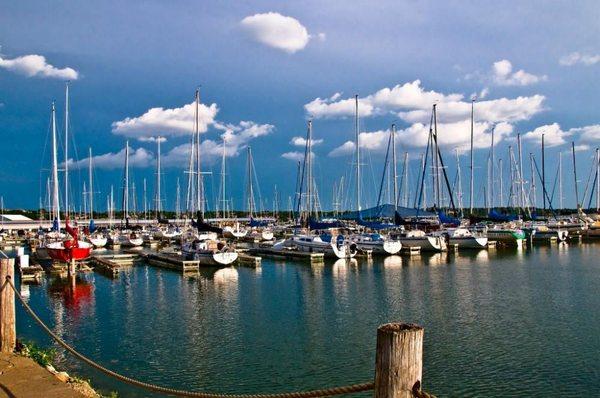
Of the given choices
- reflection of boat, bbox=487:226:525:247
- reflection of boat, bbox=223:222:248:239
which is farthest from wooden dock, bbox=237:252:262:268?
reflection of boat, bbox=487:226:525:247

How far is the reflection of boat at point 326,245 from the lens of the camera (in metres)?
49.2

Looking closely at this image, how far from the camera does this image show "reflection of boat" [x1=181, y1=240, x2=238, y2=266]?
42.8 meters

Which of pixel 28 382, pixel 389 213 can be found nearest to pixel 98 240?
pixel 389 213

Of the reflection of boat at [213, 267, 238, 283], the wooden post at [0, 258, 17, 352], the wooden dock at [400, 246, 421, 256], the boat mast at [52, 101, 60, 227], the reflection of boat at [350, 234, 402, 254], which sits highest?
the boat mast at [52, 101, 60, 227]

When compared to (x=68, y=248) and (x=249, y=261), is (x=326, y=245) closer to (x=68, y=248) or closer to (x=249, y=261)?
(x=249, y=261)

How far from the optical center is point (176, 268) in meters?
42.4

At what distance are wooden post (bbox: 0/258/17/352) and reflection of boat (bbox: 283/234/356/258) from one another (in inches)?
1528

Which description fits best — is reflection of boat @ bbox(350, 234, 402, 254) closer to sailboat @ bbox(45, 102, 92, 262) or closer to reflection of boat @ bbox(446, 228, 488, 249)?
reflection of boat @ bbox(446, 228, 488, 249)

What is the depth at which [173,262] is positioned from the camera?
43375mm

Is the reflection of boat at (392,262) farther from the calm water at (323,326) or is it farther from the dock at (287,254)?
the dock at (287,254)

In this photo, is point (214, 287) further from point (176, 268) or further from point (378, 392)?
point (378, 392)

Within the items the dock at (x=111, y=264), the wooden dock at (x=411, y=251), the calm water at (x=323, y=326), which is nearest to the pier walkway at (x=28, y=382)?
the calm water at (x=323, y=326)

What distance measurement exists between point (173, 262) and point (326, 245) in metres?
15.1

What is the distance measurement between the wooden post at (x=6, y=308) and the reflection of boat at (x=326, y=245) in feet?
127
